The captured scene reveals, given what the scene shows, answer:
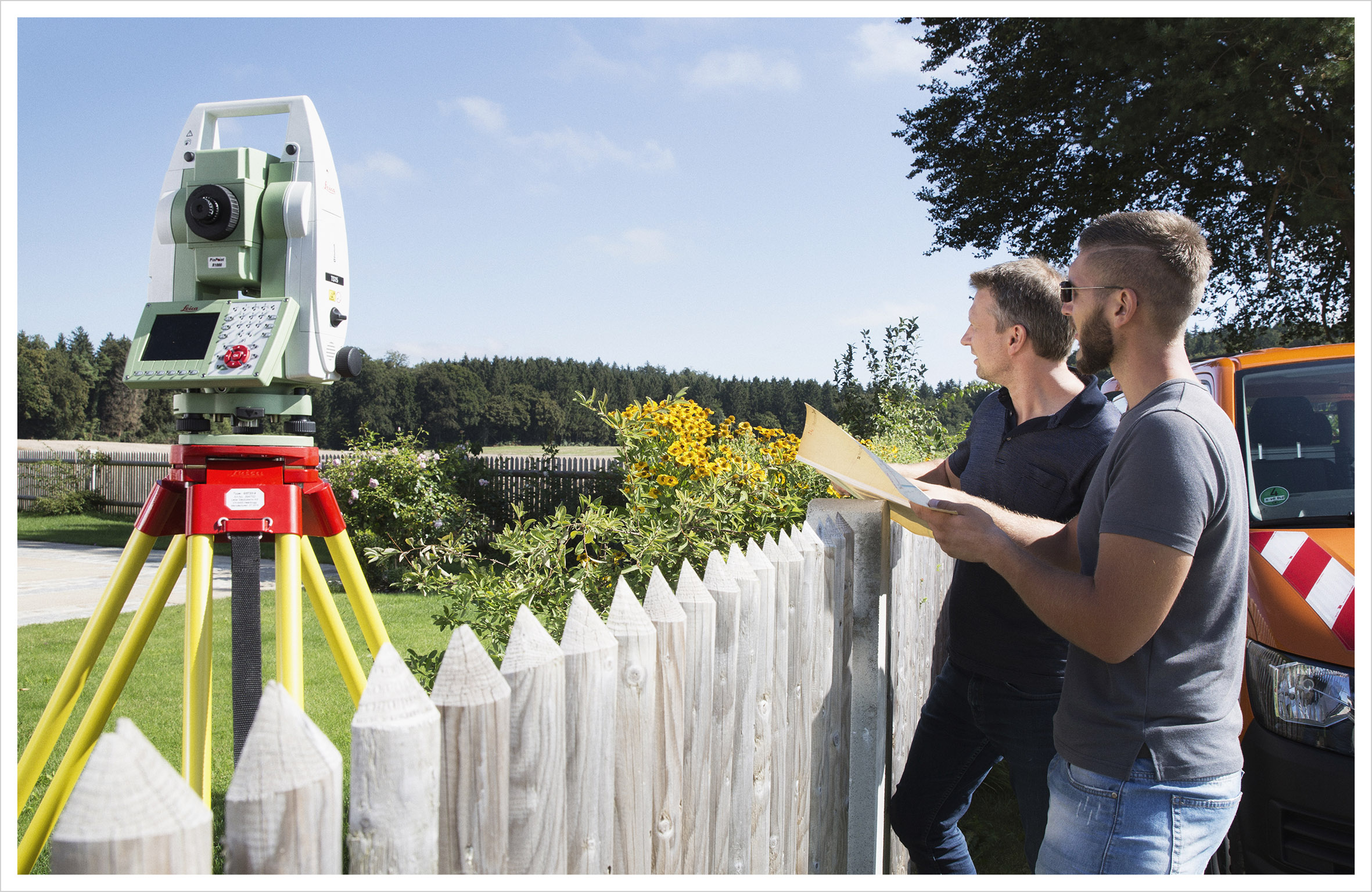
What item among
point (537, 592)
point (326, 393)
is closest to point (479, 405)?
point (326, 393)

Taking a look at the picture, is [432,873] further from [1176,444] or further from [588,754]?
[1176,444]

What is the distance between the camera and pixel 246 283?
90.2 inches

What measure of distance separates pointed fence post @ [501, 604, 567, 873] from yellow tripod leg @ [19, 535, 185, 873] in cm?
135

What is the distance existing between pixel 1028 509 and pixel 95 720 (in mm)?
2391

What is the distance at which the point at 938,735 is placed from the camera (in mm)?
2264

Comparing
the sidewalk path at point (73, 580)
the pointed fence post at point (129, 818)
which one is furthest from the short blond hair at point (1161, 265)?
the sidewalk path at point (73, 580)

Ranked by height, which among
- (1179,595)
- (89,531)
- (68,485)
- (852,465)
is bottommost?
(89,531)

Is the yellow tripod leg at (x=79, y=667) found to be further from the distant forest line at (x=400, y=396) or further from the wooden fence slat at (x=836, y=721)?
the distant forest line at (x=400, y=396)

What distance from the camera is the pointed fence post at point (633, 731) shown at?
1.21 metres

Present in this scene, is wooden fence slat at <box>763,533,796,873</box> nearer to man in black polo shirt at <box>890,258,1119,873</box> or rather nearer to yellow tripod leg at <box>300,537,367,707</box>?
man in black polo shirt at <box>890,258,1119,873</box>

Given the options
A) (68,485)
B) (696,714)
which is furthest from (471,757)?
(68,485)

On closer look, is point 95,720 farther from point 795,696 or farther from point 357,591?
point 795,696

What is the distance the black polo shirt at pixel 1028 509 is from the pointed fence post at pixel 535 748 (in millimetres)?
1411

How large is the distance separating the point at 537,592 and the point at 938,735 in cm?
148
